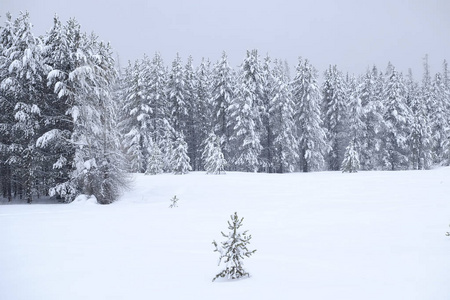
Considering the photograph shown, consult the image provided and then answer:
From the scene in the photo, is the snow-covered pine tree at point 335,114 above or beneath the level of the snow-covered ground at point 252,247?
above

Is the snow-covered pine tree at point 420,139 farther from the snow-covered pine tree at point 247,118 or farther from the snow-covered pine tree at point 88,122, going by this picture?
the snow-covered pine tree at point 88,122

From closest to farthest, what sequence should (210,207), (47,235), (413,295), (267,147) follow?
(413,295), (47,235), (210,207), (267,147)

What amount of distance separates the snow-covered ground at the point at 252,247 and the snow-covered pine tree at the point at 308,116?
2179 centimetres

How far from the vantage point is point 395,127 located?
133 feet

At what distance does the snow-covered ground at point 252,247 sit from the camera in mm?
5582

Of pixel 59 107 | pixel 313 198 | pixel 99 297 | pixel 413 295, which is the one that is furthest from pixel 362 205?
pixel 59 107

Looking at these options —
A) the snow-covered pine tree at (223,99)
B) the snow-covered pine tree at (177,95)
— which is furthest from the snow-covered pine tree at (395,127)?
the snow-covered pine tree at (177,95)

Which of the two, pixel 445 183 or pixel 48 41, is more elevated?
pixel 48 41

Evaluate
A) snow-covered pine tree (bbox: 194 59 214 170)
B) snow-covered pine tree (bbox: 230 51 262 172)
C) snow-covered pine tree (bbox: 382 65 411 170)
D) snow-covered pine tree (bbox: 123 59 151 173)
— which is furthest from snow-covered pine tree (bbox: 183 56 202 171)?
snow-covered pine tree (bbox: 382 65 411 170)

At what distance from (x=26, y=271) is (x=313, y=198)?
13.1 metres

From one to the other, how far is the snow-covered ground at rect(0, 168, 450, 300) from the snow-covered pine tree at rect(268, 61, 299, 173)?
2094cm

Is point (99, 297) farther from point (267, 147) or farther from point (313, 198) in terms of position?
point (267, 147)

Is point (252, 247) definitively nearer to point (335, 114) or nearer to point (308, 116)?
point (308, 116)

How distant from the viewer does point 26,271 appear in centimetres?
→ 693
